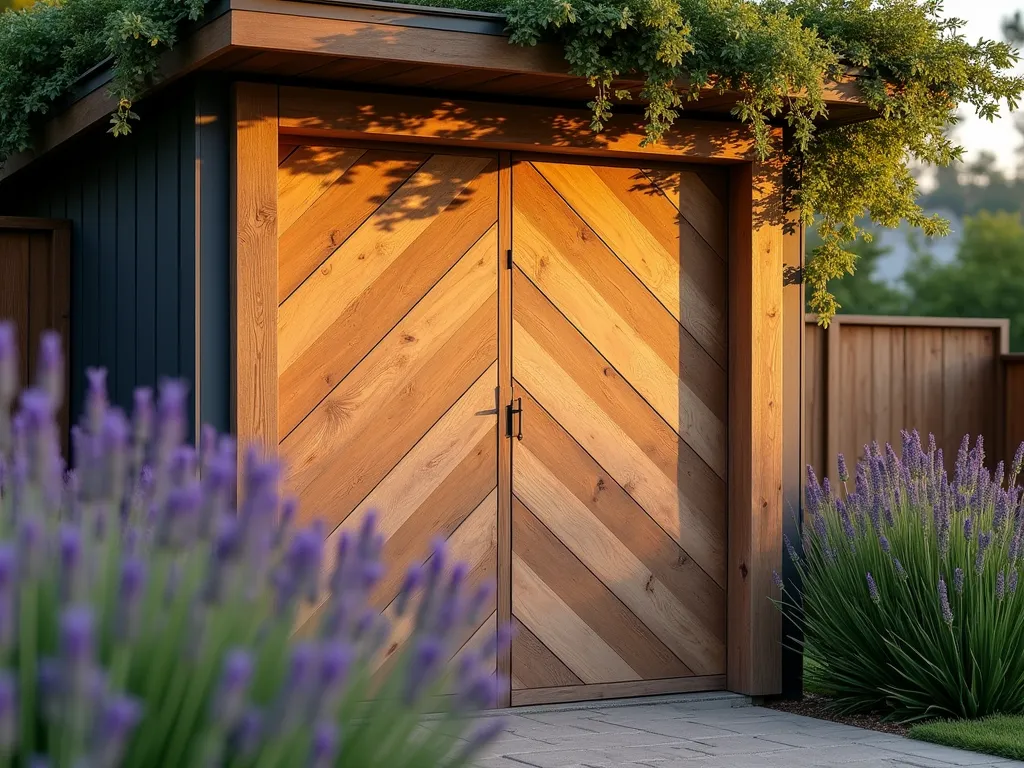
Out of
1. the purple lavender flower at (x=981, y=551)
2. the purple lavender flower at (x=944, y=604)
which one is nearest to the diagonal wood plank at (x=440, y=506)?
the purple lavender flower at (x=944, y=604)

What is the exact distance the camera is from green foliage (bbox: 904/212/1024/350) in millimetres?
33906

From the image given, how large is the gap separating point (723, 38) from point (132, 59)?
2019 mm

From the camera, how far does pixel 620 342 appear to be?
5438mm

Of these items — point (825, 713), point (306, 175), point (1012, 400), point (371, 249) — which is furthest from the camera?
point (1012, 400)

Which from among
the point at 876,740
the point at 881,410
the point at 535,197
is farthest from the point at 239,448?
the point at 881,410

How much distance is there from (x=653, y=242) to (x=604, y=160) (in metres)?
0.39

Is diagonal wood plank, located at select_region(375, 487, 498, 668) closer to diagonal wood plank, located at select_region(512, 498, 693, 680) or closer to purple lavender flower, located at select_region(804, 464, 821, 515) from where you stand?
diagonal wood plank, located at select_region(512, 498, 693, 680)

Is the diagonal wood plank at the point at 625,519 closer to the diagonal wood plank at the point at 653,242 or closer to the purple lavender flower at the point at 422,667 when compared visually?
the diagonal wood plank at the point at 653,242

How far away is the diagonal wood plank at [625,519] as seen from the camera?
5.28 metres

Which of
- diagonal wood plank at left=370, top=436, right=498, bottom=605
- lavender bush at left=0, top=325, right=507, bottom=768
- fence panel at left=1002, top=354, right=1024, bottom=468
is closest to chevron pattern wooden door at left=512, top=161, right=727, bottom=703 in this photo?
diagonal wood plank at left=370, top=436, right=498, bottom=605

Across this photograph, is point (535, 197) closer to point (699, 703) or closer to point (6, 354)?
point (699, 703)

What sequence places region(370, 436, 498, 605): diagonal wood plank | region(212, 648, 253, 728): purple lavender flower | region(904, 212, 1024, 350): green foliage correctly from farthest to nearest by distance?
region(904, 212, 1024, 350): green foliage, region(370, 436, 498, 605): diagonal wood plank, region(212, 648, 253, 728): purple lavender flower

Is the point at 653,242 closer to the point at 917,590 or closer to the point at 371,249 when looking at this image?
the point at 371,249

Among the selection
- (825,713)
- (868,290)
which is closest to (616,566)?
(825,713)
